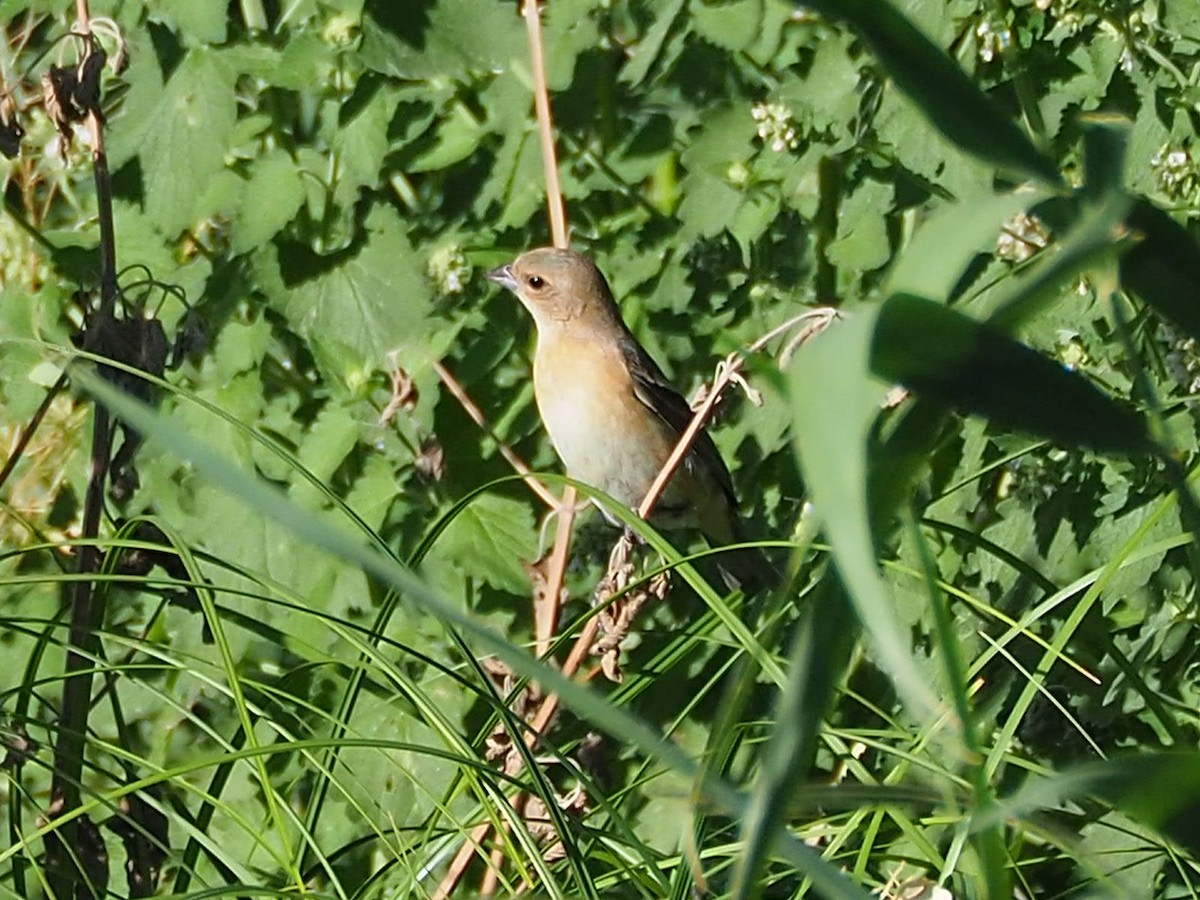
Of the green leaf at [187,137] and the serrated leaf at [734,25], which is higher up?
the serrated leaf at [734,25]

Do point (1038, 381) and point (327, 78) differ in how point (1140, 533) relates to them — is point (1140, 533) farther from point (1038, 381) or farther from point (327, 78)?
point (327, 78)

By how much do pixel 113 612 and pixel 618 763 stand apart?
3.65ft

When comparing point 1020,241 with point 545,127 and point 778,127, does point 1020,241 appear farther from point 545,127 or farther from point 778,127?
point 545,127

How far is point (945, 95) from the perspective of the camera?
808mm

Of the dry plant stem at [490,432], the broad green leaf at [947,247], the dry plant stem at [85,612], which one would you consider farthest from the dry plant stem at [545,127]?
the broad green leaf at [947,247]

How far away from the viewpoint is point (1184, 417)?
275 cm

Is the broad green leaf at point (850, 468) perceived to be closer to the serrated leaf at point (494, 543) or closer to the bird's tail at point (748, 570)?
the serrated leaf at point (494, 543)

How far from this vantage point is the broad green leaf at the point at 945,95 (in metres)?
0.78

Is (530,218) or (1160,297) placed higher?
(1160,297)

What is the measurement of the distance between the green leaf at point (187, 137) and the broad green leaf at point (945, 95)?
251cm

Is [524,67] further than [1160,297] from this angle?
Yes

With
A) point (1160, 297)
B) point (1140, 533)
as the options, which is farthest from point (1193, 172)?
point (1160, 297)

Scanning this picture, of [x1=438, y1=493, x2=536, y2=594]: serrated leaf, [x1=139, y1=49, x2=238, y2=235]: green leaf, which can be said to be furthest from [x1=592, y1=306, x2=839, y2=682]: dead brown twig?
[x1=139, y1=49, x2=238, y2=235]: green leaf

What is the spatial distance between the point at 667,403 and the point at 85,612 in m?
2.14
